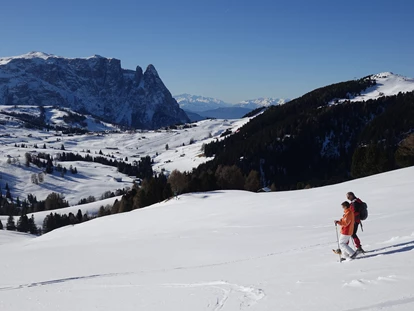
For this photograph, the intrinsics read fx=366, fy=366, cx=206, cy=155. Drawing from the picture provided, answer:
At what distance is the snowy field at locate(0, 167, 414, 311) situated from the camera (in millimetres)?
9523

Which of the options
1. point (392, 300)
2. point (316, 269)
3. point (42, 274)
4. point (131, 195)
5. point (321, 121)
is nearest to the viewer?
point (392, 300)

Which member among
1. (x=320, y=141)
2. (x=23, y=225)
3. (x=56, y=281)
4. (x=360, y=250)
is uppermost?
(x=320, y=141)

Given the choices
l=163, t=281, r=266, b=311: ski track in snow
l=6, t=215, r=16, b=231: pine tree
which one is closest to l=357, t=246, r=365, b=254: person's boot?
l=163, t=281, r=266, b=311: ski track in snow

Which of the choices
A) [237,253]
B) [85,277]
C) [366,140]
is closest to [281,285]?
[237,253]

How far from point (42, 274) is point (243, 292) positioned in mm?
10919

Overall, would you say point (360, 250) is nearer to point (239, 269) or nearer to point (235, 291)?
point (239, 269)

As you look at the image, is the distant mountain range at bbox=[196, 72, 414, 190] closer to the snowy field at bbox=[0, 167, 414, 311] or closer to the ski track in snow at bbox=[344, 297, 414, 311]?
the snowy field at bbox=[0, 167, 414, 311]

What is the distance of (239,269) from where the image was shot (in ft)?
46.7

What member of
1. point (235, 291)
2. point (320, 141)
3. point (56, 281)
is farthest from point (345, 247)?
point (320, 141)

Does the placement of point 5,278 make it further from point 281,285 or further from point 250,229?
point 250,229

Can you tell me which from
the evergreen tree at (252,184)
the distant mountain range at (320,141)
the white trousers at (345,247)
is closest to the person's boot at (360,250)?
the white trousers at (345,247)

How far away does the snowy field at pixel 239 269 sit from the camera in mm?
9523

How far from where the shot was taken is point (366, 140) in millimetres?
151125

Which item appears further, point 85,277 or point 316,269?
point 85,277
